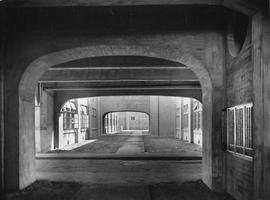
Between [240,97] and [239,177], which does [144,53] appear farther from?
[239,177]

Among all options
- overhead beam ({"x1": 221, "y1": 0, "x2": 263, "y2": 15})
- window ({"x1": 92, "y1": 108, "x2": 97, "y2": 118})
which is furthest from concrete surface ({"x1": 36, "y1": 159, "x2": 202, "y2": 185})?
window ({"x1": 92, "y1": 108, "x2": 97, "y2": 118})

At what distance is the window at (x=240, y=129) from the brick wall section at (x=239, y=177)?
182mm

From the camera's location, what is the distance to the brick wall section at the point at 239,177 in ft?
16.9

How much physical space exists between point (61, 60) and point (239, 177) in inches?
199

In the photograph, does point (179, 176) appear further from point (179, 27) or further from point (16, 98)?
point (16, 98)

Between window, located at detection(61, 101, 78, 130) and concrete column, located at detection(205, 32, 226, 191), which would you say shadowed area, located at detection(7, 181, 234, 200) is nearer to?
concrete column, located at detection(205, 32, 226, 191)

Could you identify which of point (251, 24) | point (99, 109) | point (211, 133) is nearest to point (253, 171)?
point (211, 133)

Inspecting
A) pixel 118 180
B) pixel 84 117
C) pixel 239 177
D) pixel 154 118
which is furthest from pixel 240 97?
pixel 154 118

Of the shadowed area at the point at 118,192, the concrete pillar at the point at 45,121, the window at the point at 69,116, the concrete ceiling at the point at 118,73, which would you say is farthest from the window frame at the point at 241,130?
the window at the point at 69,116

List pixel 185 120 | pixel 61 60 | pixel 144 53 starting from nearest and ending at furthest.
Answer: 1. pixel 144 53
2. pixel 61 60
3. pixel 185 120

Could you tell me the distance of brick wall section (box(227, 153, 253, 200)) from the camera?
203 inches

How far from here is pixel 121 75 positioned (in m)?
12.0

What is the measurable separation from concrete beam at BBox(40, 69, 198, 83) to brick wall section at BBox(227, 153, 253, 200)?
240 inches

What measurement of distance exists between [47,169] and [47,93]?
20.7 ft
